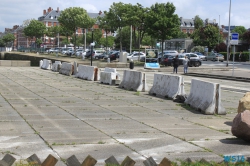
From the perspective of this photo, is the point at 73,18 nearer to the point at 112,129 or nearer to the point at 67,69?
the point at 67,69

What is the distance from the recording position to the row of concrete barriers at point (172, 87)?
14042mm

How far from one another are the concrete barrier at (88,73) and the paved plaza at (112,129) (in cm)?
1028

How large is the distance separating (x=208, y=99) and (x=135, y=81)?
8056mm

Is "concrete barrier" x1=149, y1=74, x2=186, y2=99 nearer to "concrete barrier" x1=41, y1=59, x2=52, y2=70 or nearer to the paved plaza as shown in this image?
the paved plaza

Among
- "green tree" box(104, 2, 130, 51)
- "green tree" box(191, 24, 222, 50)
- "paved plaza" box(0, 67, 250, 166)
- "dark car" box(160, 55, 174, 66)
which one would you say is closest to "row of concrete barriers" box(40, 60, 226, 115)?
"paved plaza" box(0, 67, 250, 166)

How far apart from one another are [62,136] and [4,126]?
1.94 metres

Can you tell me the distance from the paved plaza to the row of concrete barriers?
1.11 feet

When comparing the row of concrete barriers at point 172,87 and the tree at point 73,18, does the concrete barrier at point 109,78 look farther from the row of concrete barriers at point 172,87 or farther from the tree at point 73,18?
the tree at point 73,18

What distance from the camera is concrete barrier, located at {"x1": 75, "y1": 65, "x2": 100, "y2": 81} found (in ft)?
93.4

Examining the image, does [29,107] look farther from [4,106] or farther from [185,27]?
[185,27]

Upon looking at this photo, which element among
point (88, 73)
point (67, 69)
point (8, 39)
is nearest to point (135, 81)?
point (88, 73)

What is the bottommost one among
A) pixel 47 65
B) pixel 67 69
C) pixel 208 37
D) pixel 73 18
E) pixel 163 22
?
pixel 47 65

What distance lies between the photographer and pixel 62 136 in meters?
10.2

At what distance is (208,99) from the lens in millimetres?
14203
